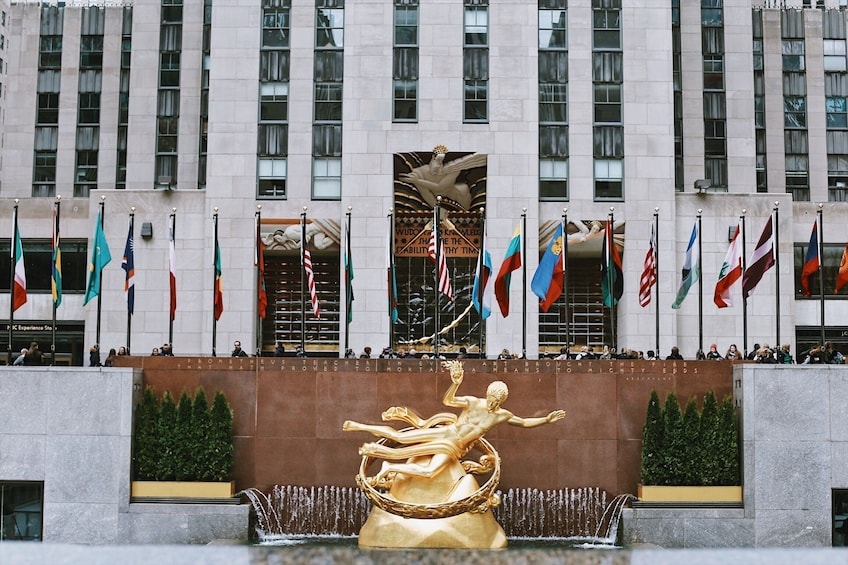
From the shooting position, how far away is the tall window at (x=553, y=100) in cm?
4703

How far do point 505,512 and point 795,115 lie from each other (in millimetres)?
42376

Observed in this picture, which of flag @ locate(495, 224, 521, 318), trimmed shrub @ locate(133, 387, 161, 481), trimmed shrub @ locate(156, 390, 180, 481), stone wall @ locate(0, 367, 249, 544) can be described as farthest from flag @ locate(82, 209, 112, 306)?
flag @ locate(495, 224, 521, 318)

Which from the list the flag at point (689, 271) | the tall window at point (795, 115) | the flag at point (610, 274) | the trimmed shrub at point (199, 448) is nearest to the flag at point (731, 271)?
the flag at point (689, 271)

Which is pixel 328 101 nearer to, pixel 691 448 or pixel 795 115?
pixel 691 448

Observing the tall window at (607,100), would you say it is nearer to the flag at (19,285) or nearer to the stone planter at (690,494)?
the stone planter at (690,494)

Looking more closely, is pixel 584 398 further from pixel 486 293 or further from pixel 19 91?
pixel 19 91

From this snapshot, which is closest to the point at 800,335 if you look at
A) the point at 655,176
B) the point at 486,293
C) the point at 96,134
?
the point at 655,176

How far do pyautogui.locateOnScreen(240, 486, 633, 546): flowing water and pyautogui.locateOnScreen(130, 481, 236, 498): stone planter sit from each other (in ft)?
2.67

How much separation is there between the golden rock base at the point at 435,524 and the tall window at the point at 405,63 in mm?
23793

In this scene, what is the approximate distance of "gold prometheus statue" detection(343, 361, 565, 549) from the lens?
24984mm

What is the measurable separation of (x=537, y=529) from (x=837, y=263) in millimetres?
26838

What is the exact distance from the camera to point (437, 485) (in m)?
25.4

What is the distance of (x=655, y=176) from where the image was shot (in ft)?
154

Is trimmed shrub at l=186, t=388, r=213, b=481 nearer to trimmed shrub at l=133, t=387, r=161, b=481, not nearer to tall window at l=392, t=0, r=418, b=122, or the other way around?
trimmed shrub at l=133, t=387, r=161, b=481
